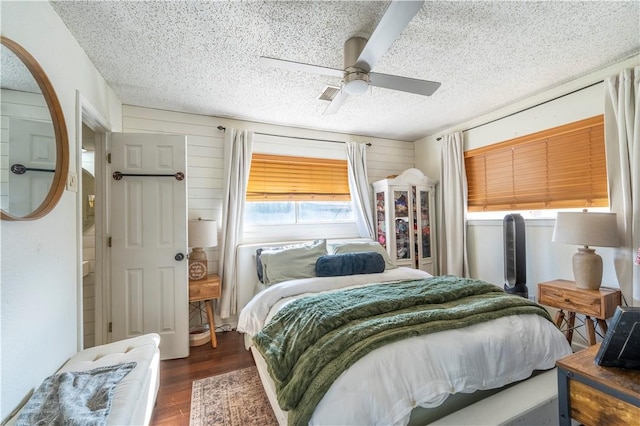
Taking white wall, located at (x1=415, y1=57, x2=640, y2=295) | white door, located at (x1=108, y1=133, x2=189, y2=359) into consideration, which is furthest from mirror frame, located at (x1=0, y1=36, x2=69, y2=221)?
white wall, located at (x1=415, y1=57, x2=640, y2=295)

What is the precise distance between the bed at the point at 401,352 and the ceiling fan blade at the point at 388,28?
151cm

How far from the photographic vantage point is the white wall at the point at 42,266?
3.66ft

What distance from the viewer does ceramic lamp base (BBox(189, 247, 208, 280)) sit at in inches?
109

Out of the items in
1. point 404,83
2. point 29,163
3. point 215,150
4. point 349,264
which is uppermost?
Answer: point 404,83

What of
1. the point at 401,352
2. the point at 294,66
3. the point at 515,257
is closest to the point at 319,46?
the point at 294,66

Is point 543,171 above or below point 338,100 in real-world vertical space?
below

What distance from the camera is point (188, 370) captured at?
225 centimetres

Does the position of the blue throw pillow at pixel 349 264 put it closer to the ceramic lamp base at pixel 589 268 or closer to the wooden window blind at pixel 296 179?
the wooden window blind at pixel 296 179

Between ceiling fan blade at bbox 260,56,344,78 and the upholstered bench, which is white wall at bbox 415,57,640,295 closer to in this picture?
ceiling fan blade at bbox 260,56,344,78

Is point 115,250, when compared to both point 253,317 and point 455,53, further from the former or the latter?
point 455,53

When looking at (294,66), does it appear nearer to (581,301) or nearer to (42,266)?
(42,266)

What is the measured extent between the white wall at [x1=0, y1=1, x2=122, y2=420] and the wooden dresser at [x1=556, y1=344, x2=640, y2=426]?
223 centimetres

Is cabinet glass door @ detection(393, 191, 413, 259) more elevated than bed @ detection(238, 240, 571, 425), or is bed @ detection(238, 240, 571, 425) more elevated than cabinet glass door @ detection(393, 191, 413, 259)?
cabinet glass door @ detection(393, 191, 413, 259)

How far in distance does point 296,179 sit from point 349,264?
1.44 metres
